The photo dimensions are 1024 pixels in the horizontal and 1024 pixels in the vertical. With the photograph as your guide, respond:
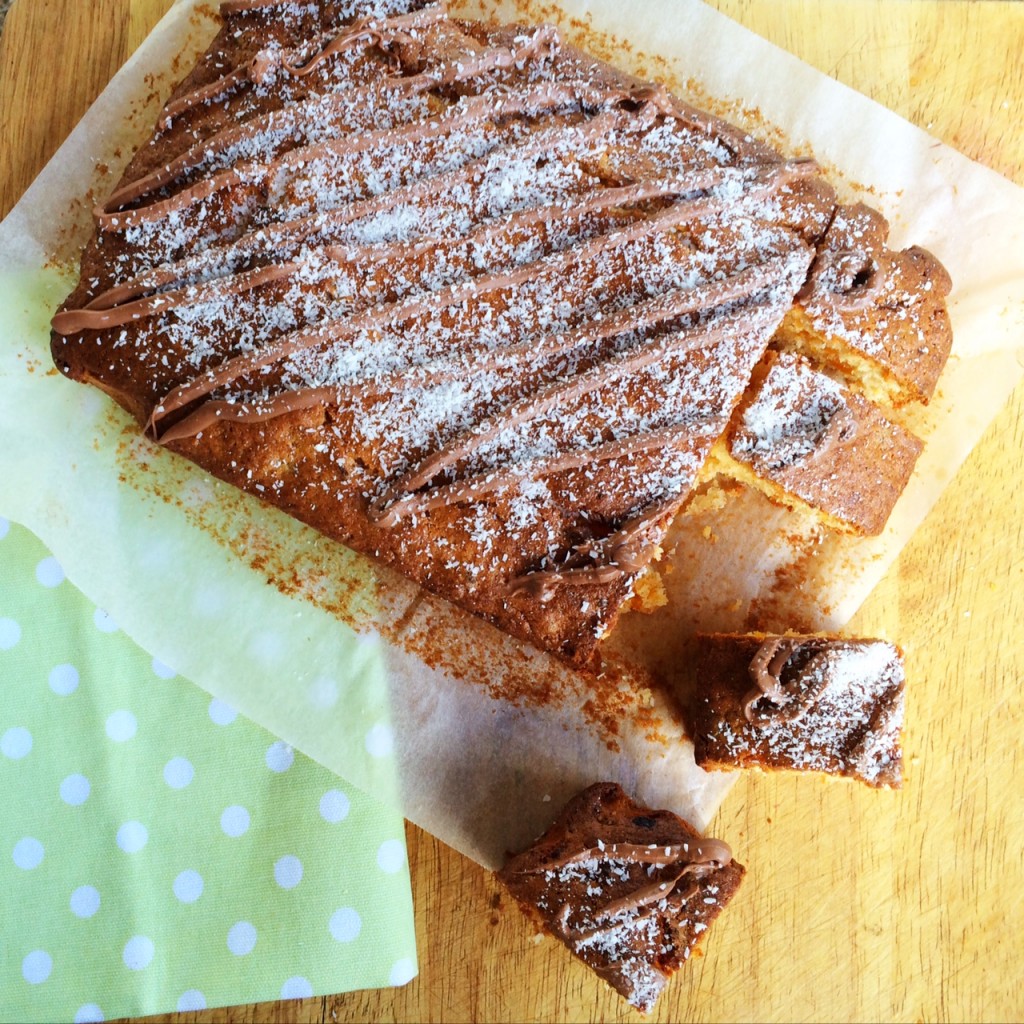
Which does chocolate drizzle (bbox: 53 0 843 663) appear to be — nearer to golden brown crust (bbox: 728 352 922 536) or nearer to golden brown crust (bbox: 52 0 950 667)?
golden brown crust (bbox: 52 0 950 667)

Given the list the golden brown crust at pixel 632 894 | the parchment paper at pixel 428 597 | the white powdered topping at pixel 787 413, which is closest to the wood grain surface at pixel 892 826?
the parchment paper at pixel 428 597

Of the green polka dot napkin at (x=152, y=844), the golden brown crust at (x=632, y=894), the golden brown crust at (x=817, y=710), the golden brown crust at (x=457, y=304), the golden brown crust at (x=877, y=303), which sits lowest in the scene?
the green polka dot napkin at (x=152, y=844)

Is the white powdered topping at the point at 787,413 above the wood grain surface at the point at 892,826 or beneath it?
above

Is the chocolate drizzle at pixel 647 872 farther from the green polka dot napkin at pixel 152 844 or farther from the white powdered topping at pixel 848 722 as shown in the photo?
the green polka dot napkin at pixel 152 844

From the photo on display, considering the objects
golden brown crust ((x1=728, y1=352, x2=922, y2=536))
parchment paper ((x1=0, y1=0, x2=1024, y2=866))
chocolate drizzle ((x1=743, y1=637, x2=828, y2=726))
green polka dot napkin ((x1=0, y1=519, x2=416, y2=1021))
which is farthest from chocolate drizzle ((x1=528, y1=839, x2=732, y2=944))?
golden brown crust ((x1=728, y1=352, x2=922, y2=536))

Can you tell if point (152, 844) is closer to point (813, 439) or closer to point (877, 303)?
point (813, 439)

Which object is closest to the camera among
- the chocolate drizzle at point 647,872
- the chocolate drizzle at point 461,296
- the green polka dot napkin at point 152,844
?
the chocolate drizzle at point 461,296

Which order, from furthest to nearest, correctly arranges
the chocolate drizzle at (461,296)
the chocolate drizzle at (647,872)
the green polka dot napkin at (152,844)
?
the green polka dot napkin at (152,844), the chocolate drizzle at (647,872), the chocolate drizzle at (461,296)

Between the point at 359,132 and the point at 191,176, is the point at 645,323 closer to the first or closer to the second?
the point at 359,132
